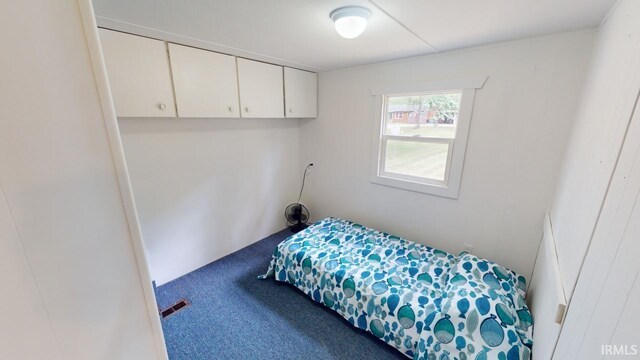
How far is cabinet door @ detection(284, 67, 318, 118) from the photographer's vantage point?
2.84 metres

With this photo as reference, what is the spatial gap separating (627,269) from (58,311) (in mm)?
1334

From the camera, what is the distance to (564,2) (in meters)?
1.25

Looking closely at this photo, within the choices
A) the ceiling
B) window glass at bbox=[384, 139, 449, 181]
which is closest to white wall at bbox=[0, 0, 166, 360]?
the ceiling

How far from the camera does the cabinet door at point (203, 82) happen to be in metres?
1.99

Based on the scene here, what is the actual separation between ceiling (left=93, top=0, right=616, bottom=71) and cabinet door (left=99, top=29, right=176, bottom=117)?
91 mm

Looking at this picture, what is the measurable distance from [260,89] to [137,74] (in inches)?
42.5

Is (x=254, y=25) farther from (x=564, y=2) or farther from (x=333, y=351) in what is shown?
(x=333, y=351)

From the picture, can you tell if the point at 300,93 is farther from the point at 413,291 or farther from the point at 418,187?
the point at 413,291

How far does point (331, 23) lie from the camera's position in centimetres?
152

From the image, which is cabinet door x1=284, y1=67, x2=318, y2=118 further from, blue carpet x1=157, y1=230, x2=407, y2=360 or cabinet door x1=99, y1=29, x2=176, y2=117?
blue carpet x1=157, y1=230, x2=407, y2=360

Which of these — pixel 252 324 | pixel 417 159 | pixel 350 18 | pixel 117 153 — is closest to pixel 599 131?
pixel 350 18

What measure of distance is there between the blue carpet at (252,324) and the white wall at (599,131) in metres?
1.34

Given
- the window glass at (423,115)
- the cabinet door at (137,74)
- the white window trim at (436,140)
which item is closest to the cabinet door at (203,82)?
the cabinet door at (137,74)

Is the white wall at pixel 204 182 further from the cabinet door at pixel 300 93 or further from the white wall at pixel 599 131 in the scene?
the white wall at pixel 599 131
